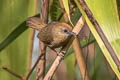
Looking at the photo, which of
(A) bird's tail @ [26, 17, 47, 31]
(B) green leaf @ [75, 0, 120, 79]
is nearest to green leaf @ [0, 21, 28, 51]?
(A) bird's tail @ [26, 17, 47, 31]

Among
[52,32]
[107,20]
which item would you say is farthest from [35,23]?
[107,20]

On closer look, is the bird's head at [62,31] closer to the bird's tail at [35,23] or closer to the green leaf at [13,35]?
the bird's tail at [35,23]

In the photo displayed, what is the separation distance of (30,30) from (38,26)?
98 millimetres

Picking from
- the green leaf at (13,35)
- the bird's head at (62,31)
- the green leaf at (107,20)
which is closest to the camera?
the green leaf at (107,20)

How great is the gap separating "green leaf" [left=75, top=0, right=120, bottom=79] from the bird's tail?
23.6 inches

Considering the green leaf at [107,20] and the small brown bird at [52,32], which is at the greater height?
the green leaf at [107,20]

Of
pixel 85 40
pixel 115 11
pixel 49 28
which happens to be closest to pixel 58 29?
pixel 49 28

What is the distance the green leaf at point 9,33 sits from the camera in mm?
1282

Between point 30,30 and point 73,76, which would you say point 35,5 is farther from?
point 73,76

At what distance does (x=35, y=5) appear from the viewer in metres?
1.27

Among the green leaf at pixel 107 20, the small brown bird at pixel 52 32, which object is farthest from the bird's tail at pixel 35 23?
the green leaf at pixel 107 20

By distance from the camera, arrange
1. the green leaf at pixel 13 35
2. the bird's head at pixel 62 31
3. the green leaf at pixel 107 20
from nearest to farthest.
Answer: the green leaf at pixel 107 20 < the green leaf at pixel 13 35 < the bird's head at pixel 62 31

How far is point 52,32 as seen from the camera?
142cm

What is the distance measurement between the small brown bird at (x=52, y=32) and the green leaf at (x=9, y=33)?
0.07 metres
